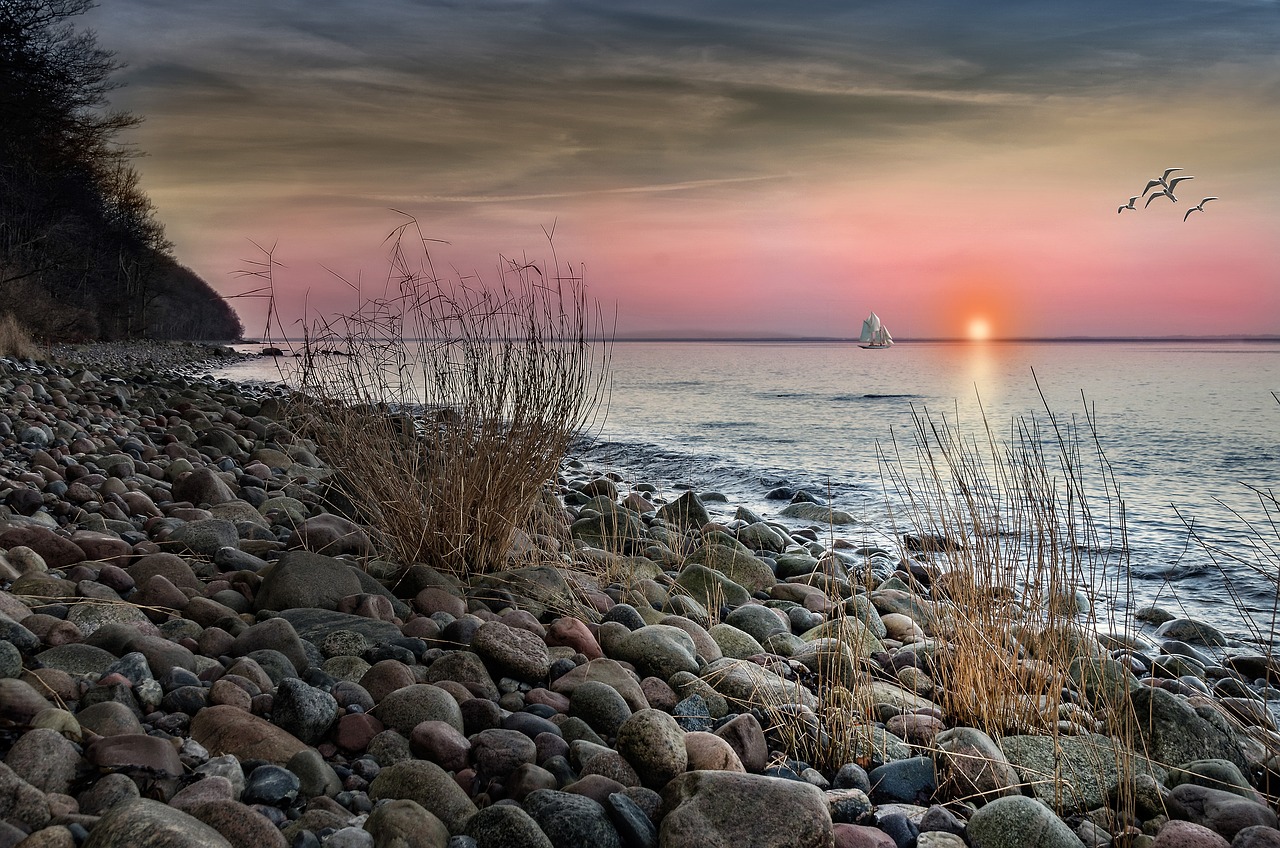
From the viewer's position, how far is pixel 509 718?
9.56ft

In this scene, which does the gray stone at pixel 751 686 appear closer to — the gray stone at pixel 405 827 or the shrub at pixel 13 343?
the gray stone at pixel 405 827

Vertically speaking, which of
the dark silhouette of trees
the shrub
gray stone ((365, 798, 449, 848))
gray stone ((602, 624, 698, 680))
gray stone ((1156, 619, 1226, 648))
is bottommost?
gray stone ((1156, 619, 1226, 648))

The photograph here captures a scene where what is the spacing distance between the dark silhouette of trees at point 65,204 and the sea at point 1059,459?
596 centimetres

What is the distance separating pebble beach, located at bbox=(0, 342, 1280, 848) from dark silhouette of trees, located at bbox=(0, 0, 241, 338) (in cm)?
291

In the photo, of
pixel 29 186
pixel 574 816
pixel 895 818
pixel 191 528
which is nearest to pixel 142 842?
pixel 574 816

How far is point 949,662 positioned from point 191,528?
3779mm

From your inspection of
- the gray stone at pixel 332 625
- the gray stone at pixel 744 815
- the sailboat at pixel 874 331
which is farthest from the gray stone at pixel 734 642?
the sailboat at pixel 874 331

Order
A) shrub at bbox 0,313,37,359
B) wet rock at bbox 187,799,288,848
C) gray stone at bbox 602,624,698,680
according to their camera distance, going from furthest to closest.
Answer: shrub at bbox 0,313,37,359
gray stone at bbox 602,624,698,680
wet rock at bbox 187,799,288,848

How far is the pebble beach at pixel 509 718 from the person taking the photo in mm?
2232

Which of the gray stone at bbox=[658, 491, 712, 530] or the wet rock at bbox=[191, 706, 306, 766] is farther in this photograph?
the gray stone at bbox=[658, 491, 712, 530]

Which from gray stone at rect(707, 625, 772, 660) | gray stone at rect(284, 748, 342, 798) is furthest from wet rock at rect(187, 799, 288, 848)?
gray stone at rect(707, 625, 772, 660)

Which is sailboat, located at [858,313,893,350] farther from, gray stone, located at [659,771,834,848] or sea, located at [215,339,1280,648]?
gray stone, located at [659,771,834,848]

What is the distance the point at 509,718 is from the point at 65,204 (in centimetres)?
3923

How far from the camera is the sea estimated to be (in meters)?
5.63
